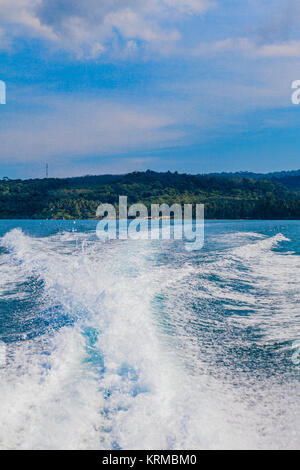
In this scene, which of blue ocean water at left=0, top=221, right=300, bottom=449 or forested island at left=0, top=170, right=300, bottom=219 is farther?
forested island at left=0, top=170, right=300, bottom=219

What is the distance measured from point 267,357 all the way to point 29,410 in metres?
3.95

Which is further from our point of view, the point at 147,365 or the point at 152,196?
the point at 152,196

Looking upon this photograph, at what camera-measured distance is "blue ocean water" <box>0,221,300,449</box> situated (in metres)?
4.12

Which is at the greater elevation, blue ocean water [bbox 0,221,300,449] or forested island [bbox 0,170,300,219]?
forested island [bbox 0,170,300,219]

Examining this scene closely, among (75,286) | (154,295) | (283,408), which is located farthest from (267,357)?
(75,286)

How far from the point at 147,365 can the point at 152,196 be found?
14340cm

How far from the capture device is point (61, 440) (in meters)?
3.96

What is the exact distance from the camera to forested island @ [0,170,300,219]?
107m

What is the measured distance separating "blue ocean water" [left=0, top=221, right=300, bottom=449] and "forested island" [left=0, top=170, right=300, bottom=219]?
9468 cm

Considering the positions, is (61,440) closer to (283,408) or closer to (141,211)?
(283,408)

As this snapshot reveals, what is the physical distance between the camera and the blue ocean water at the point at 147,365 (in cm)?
412

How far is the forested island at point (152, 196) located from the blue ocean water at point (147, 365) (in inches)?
3727

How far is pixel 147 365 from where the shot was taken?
5.60m

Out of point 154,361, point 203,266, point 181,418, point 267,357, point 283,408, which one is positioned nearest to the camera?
point 181,418
